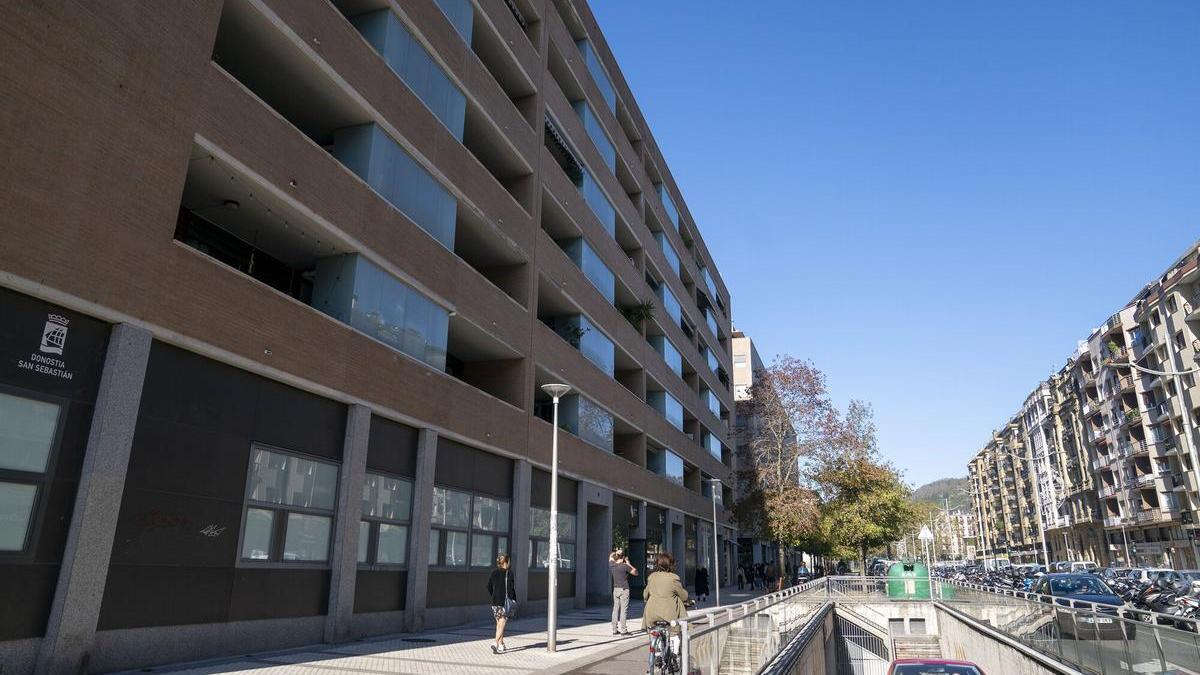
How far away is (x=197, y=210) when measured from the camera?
14.9 meters

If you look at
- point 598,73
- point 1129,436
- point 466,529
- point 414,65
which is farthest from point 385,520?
point 1129,436

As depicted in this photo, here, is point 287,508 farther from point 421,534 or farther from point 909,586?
point 909,586

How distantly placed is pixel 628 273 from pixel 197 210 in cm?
2345

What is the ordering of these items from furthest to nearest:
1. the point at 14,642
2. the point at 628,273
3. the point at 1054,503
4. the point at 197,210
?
the point at 1054,503
the point at 628,273
the point at 197,210
the point at 14,642

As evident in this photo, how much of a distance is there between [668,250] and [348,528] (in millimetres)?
34120

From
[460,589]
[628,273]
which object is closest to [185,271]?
[460,589]

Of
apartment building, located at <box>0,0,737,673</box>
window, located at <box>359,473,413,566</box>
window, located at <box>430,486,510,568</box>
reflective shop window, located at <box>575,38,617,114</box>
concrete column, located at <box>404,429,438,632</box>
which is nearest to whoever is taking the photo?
apartment building, located at <box>0,0,737,673</box>

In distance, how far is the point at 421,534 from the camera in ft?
55.5

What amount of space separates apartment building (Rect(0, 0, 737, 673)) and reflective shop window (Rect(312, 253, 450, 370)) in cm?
7

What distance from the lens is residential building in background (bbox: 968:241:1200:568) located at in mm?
55281

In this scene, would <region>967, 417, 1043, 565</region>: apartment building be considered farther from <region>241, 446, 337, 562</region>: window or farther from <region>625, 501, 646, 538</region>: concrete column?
<region>241, 446, 337, 562</region>: window

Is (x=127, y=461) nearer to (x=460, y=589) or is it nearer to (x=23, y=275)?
(x=23, y=275)

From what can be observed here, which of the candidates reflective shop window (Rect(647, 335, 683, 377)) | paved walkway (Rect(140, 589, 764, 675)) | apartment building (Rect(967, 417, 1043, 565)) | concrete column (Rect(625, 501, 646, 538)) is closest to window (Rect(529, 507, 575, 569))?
paved walkway (Rect(140, 589, 764, 675))

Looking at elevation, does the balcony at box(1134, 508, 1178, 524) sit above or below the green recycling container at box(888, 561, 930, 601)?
above
